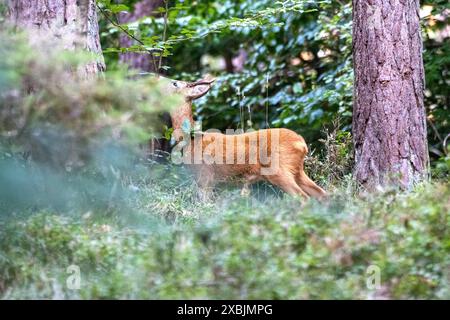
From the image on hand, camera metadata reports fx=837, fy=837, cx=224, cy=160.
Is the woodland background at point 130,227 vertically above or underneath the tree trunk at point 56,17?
underneath

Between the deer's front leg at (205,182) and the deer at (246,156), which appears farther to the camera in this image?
the deer at (246,156)

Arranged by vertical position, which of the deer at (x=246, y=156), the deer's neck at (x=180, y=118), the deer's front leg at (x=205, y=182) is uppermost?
the deer's neck at (x=180, y=118)

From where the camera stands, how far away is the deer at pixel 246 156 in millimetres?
8922

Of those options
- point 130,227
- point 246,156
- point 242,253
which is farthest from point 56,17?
point 242,253

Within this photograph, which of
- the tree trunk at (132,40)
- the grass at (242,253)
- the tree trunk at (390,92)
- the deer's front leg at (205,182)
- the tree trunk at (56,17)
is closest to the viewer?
the grass at (242,253)

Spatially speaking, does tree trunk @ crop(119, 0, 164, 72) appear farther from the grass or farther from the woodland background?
the grass

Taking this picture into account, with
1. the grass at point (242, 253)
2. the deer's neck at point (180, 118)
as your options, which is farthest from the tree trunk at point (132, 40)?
the grass at point (242, 253)

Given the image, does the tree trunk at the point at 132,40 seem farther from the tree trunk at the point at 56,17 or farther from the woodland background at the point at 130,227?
the woodland background at the point at 130,227

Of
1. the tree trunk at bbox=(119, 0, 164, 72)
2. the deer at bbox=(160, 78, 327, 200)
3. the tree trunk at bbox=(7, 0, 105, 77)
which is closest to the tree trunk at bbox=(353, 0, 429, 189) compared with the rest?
the deer at bbox=(160, 78, 327, 200)

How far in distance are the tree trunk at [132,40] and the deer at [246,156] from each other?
14.8 ft

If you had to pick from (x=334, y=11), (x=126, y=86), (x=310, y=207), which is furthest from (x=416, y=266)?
(x=334, y=11)

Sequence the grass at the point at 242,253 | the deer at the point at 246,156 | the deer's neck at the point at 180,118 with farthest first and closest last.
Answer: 1. the deer's neck at the point at 180,118
2. the deer at the point at 246,156
3. the grass at the point at 242,253

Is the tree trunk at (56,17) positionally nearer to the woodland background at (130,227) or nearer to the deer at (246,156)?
the deer at (246,156)

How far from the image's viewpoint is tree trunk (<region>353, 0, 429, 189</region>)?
318 inches
